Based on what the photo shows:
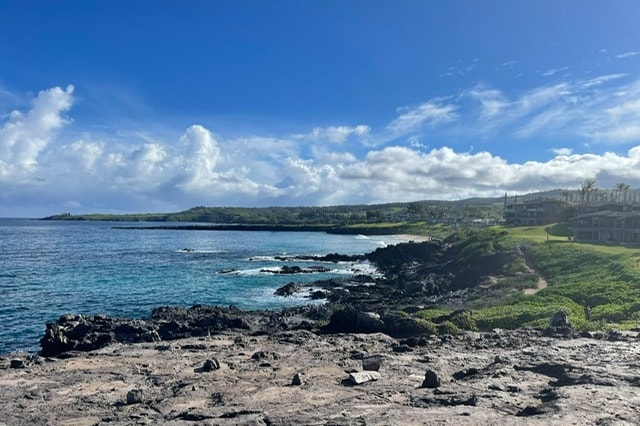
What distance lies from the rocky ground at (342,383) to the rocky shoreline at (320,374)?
61mm

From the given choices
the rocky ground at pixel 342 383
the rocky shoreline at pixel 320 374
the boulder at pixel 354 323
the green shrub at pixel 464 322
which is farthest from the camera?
the boulder at pixel 354 323

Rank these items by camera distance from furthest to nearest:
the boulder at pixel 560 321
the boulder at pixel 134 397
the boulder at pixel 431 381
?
the boulder at pixel 560 321
the boulder at pixel 431 381
the boulder at pixel 134 397

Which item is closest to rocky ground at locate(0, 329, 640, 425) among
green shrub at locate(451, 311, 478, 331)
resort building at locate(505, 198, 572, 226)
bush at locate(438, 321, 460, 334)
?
bush at locate(438, 321, 460, 334)

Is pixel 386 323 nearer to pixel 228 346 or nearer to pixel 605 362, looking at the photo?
pixel 228 346

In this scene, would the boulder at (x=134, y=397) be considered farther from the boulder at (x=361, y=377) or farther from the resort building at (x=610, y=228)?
the resort building at (x=610, y=228)

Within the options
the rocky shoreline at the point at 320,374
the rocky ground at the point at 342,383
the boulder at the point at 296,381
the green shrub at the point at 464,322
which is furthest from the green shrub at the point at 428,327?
the boulder at the point at 296,381

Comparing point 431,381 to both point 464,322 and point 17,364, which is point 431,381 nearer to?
point 464,322

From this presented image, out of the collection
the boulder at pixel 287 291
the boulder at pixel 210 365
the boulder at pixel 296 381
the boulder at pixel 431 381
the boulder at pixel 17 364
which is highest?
the boulder at pixel 431 381

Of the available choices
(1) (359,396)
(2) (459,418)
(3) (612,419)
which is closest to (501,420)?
(2) (459,418)

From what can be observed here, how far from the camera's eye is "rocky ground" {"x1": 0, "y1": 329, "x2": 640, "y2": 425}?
16.3 m

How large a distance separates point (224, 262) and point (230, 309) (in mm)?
49026

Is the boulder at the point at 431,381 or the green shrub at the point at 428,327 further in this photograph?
the green shrub at the point at 428,327

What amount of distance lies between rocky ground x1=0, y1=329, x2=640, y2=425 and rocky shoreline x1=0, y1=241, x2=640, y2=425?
6 centimetres

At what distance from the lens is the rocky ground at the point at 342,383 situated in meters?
16.3
